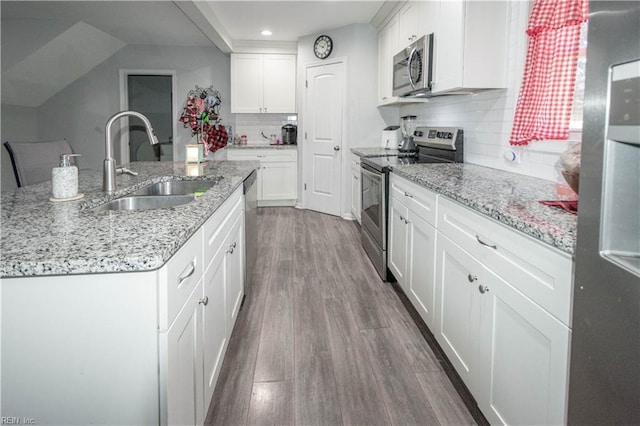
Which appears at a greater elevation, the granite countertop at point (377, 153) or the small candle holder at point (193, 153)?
the granite countertop at point (377, 153)

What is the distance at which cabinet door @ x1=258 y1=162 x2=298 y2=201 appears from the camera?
6.44 m

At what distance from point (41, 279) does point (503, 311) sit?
1.33m

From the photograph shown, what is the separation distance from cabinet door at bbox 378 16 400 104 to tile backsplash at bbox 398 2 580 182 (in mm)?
1308

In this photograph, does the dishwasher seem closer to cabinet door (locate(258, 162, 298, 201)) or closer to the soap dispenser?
the soap dispenser

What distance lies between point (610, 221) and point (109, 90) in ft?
23.8

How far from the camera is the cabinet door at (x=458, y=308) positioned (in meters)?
1.70

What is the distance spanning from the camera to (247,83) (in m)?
6.45

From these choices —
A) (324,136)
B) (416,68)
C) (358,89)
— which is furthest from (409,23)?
(324,136)

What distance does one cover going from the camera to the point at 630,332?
2.57ft

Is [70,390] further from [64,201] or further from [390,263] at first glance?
[390,263]

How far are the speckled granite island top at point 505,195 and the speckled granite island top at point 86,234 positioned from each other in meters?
0.98

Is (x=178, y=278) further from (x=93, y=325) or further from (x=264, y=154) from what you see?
(x=264, y=154)

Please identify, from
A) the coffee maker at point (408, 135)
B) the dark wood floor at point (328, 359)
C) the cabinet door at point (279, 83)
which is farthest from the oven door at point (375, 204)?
the cabinet door at point (279, 83)

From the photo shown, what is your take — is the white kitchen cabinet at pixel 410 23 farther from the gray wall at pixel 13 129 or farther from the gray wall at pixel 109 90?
the gray wall at pixel 13 129
